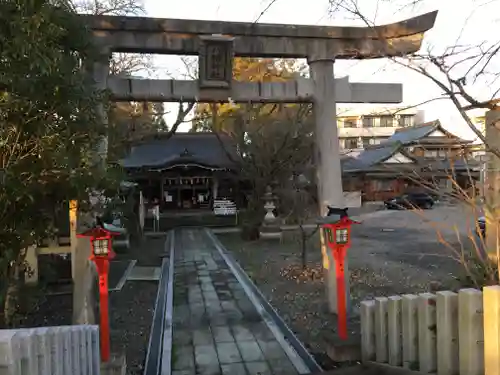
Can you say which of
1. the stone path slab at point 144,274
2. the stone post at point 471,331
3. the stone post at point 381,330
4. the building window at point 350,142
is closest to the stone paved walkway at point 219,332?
the stone path slab at point 144,274

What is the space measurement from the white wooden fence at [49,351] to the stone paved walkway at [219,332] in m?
1.36

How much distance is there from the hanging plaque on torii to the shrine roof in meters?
14.7

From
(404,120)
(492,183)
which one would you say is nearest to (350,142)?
(404,120)

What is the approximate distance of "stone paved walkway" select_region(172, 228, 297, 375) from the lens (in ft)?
17.3

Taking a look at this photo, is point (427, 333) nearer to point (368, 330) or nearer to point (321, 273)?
point (368, 330)

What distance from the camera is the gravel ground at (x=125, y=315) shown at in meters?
6.01

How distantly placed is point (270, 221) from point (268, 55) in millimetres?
10081

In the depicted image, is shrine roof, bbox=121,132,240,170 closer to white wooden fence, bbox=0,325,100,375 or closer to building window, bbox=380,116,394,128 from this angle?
building window, bbox=380,116,394,128

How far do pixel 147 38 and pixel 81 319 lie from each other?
4.26 m

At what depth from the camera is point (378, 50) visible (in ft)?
23.3

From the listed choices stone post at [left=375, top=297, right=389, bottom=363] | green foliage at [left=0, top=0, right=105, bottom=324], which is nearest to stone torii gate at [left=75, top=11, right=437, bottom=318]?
green foliage at [left=0, top=0, right=105, bottom=324]

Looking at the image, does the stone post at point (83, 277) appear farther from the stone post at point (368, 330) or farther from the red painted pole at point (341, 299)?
the stone post at point (368, 330)

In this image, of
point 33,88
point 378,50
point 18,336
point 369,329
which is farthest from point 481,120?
point 18,336

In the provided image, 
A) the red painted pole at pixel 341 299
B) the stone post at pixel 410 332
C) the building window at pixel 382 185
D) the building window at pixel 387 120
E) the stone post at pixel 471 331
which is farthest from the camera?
the building window at pixel 382 185
